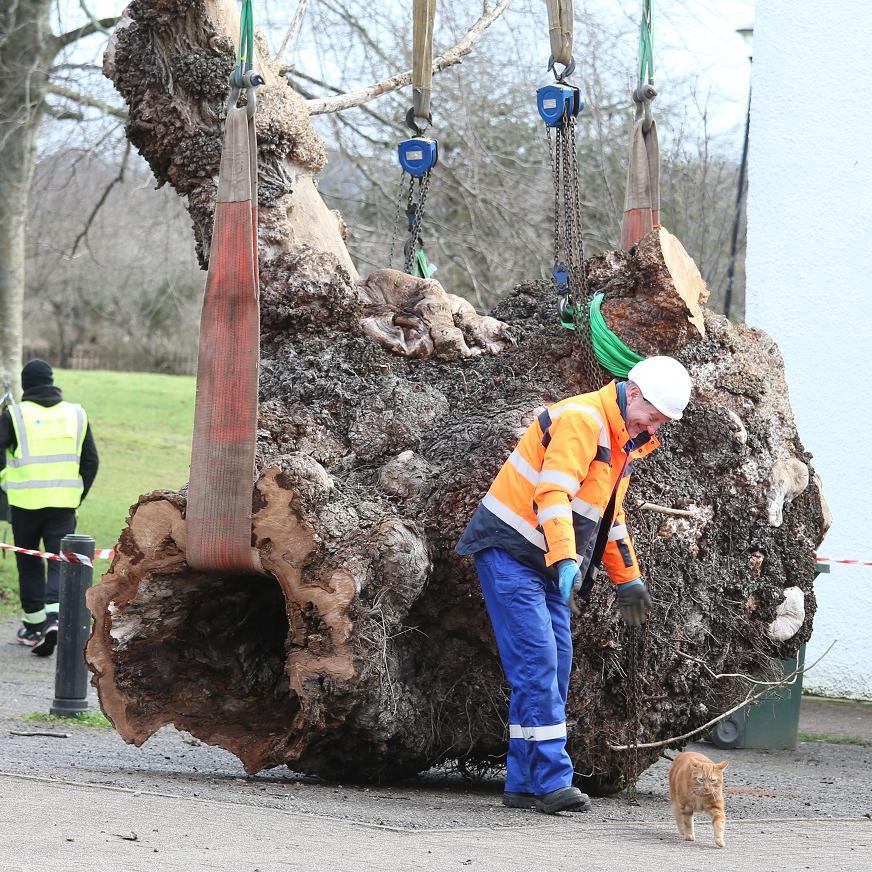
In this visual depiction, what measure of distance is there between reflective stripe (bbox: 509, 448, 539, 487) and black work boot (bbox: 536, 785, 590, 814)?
130 cm

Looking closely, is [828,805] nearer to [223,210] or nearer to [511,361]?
[511,361]

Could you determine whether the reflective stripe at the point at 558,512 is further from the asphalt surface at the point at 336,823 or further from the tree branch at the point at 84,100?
the tree branch at the point at 84,100

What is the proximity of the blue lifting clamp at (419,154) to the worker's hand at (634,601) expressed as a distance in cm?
297

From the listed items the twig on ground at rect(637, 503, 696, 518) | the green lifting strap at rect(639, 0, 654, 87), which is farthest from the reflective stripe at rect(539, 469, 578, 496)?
the green lifting strap at rect(639, 0, 654, 87)

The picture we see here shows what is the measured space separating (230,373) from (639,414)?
1.79 meters

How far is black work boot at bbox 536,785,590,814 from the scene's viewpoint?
5.86 m

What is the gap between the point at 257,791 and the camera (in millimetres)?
5957

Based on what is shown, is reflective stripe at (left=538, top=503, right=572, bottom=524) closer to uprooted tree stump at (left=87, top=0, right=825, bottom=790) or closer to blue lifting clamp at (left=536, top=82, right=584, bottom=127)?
uprooted tree stump at (left=87, top=0, right=825, bottom=790)

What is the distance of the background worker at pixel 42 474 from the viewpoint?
11.1m

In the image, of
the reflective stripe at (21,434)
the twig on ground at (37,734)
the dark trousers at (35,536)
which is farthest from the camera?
the dark trousers at (35,536)

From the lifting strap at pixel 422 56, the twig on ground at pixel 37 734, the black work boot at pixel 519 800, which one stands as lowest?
the twig on ground at pixel 37 734

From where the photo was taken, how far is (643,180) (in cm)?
794

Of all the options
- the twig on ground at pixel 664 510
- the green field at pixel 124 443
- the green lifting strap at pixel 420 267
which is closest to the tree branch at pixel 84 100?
the green field at pixel 124 443

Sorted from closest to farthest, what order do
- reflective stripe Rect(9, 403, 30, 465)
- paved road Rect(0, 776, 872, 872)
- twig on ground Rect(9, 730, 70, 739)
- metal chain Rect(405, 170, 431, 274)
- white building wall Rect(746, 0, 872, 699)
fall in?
paved road Rect(0, 776, 872, 872) → twig on ground Rect(9, 730, 70, 739) → metal chain Rect(405, 170, 431, 274) → reflective stripe Rect(9, 403, 30, 465) → white building wall Rect(746, 0, 872, 699)
